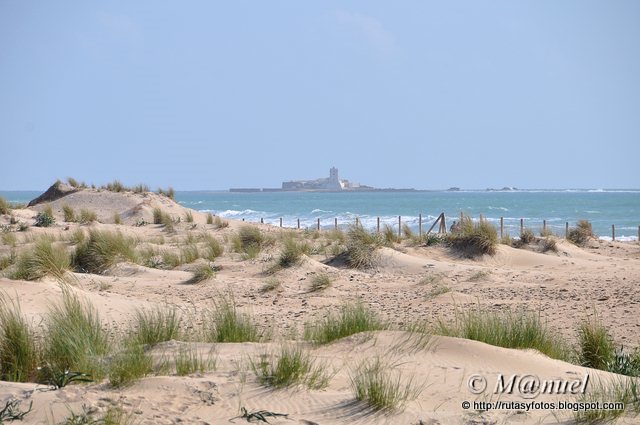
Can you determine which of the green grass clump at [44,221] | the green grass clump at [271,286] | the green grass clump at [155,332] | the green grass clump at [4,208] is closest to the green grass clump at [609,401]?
the green grass clump at [155,332]

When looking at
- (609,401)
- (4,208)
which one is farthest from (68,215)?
(609,401)

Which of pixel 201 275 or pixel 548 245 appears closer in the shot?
pixel 201 275

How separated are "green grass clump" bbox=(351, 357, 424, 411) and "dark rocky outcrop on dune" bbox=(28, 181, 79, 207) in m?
41.2

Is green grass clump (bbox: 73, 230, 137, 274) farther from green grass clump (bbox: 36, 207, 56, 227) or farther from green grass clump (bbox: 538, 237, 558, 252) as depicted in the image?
green grass clump (bbox: 36, 207, 56, 227)

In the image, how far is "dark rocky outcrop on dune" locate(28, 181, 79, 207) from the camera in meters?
45.0

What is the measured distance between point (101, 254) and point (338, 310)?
833 centimetres

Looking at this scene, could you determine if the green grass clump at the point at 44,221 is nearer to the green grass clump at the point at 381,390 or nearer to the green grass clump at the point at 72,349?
the green grass clump at the point at 72,349

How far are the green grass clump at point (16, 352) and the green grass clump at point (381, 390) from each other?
9.12 feet

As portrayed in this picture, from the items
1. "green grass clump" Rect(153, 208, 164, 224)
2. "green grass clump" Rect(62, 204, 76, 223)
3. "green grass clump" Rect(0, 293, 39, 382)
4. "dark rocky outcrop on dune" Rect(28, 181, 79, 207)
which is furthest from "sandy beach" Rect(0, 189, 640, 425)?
"dark rocky outcrop on dune" Rect(28, 181, 79, 207)

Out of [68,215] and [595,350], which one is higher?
[68,215]

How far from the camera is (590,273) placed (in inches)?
719

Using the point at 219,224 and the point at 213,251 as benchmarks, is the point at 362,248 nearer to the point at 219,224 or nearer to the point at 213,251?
the point at 213,251

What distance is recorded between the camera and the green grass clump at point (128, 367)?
20.0 feet

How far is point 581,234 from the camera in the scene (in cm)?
2658
